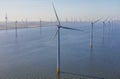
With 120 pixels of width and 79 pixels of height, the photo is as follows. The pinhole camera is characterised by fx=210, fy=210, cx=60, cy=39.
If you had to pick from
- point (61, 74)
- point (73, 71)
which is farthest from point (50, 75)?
point (73, 71)

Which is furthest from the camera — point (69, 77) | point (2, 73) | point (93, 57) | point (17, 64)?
point (93, 57)

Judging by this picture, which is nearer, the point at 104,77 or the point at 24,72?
the point at 104,77

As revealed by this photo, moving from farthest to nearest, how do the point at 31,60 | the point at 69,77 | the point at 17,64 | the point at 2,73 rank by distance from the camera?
the point at 31,60, the point at 17,64, the point at 2,73, the point at 69,77

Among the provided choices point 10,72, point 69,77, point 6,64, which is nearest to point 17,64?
point 6,64

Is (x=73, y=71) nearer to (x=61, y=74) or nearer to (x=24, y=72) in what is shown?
(x=61, y=74)

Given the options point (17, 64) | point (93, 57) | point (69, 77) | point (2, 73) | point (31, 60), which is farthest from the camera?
point (93, 57)

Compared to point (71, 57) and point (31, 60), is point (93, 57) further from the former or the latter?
point (31, 60)

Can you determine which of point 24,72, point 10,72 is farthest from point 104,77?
point 10,72

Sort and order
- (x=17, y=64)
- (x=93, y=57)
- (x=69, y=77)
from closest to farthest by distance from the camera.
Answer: (x=69, y=77) → (x=17, y=64) → (x=93, y=57)

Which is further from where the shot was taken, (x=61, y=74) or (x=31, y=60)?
(x=31, y=60)
